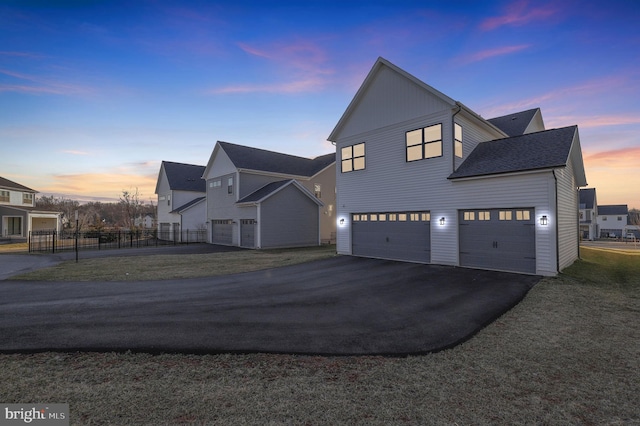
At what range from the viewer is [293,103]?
21281mm

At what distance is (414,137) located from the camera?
1490 cm

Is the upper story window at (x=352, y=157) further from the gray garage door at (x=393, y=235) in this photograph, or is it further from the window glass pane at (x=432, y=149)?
the window glass pane at (x=432, y=149)

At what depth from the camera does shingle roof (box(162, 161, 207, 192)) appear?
36.9 meters

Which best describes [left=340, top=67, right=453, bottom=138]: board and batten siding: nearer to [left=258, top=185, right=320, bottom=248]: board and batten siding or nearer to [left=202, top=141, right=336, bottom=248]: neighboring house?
[left=258, top=185, right=320, bottom=248]: board and batten siding

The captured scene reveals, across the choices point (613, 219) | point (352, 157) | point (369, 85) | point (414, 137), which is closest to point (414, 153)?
point (414, 137)

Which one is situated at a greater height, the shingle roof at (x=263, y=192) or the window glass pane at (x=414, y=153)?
the window glass pane at (x=414, y=153)

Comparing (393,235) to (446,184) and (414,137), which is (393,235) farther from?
(414,137)

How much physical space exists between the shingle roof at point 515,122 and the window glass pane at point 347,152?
11.0m

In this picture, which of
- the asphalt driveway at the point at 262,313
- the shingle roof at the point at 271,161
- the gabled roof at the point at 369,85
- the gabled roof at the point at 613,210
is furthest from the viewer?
the gabled roof at the point at 613,210

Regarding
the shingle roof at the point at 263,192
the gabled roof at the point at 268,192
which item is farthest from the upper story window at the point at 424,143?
the shingle roof at the point at 263,192

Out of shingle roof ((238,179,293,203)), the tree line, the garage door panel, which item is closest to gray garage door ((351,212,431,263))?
the garage door panel

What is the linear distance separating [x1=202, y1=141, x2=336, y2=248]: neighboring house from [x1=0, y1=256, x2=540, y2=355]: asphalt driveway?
13412mm

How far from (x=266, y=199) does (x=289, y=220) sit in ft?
10.2

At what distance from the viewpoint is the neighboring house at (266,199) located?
24.8 m
